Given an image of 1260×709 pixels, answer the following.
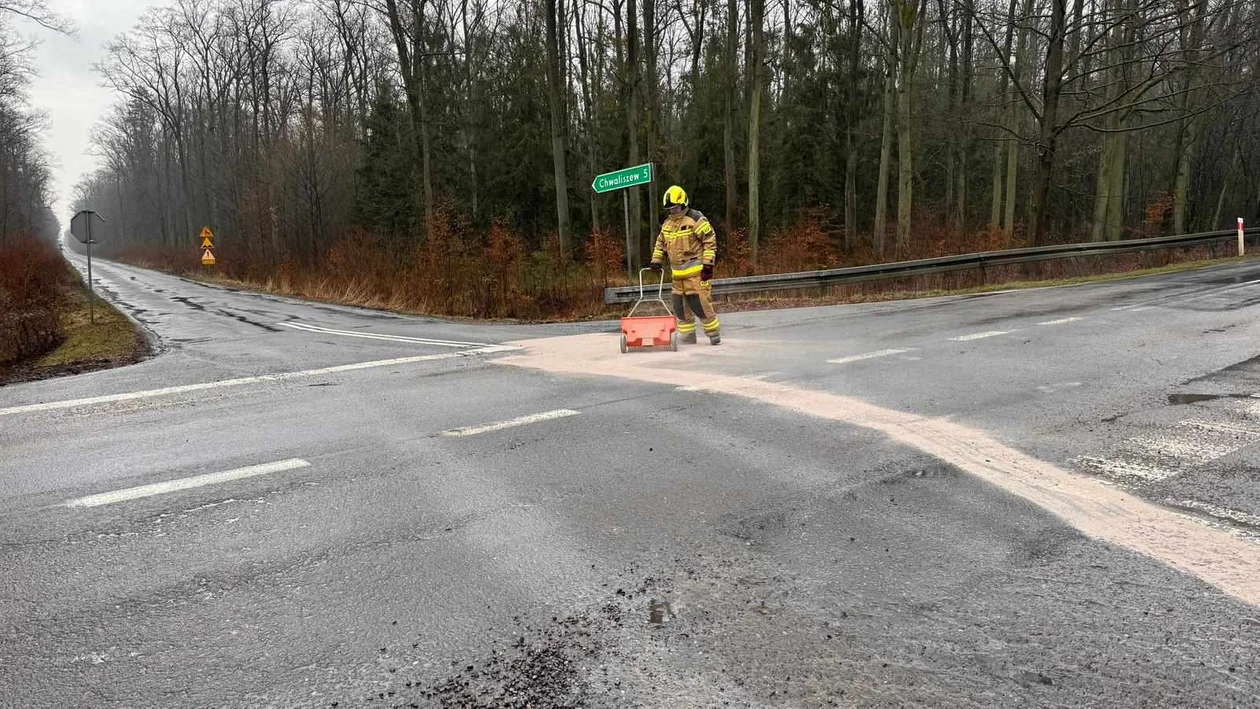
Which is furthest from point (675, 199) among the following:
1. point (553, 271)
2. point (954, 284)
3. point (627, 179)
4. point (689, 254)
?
point (553, 271)

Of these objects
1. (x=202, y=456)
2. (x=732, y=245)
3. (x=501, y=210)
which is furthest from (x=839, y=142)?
(x=202, y=456)

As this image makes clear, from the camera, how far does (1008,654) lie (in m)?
2.62

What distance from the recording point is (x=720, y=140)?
37688 millimetres

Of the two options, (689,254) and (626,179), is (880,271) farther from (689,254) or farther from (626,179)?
(689,254)

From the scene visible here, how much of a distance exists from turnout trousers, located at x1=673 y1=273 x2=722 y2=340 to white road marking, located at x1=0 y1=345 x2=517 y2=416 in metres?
2.38

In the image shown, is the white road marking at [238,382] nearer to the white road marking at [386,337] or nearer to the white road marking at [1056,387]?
the white road marking at [386,337]

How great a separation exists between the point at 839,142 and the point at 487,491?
3608 centimetres

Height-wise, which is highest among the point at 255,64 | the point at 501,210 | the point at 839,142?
the point at 255,64

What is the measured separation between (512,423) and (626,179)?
9200 millimetres

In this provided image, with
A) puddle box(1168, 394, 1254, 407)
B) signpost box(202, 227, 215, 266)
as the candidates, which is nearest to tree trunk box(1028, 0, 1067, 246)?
puddle box(1168, 394, 1254, 407)

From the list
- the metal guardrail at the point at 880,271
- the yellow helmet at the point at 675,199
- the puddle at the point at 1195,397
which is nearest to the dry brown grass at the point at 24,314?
the metal guardrail at the point at 880,271

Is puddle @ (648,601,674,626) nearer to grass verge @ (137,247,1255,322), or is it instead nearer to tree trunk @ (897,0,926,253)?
grass verge @ (137,247,1255,322)

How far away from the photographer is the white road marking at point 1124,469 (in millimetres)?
4344

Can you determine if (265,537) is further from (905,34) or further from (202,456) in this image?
(905,34)
